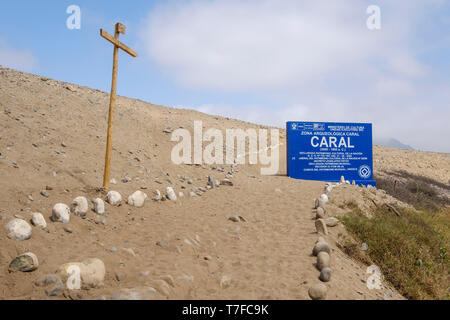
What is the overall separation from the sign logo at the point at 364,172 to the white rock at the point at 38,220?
41.1 ft

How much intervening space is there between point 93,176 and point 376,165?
21.2m

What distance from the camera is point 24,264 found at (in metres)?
3.89

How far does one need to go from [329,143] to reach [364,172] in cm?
Answer: 212

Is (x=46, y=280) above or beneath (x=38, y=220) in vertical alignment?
beneath

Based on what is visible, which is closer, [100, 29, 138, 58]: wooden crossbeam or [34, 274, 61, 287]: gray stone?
[34, 274, 61, 287]: gray stone

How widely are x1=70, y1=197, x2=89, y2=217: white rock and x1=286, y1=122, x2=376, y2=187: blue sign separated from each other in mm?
9107

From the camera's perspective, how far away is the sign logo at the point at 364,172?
14.1 m

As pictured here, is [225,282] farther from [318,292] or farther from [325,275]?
[325,275]

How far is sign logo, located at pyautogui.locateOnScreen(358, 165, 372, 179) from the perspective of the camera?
46.2ft

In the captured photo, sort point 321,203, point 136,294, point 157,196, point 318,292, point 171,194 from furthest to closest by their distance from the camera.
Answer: point 171,194, point 321,203, point 157,196, point 318,292, point 136,294

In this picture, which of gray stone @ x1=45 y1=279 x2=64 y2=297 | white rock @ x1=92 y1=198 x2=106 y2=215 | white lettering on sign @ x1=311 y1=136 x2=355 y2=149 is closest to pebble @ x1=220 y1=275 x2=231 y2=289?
gray stone @ x1=45 y1=279 x2=64 y2=297

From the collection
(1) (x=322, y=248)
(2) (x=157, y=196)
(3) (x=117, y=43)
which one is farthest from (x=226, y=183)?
(1) (x=322, y=248)

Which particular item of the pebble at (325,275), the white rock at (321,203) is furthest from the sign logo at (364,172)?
the pebble at (325,275)

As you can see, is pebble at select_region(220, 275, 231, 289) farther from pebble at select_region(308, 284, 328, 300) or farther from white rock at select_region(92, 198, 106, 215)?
white rock at select_region(92, 198, 106, 215)
